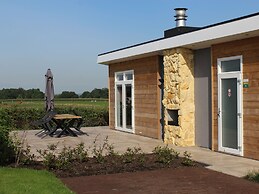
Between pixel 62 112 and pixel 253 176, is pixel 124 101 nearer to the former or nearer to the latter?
pixel 62 112

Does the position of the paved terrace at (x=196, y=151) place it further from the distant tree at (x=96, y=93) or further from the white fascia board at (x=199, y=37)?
the distant tree at (x=96, y=93)

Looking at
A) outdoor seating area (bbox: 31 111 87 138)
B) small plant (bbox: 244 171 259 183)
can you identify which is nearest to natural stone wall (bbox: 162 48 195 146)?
outdoor seating area (bbox: 31 111 87 138)

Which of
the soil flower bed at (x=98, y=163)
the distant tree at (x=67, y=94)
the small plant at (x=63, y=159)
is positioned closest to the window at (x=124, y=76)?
the soil flower bed at (x=98, y=163)

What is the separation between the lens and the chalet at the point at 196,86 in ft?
30.5

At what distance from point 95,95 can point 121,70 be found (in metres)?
37.3

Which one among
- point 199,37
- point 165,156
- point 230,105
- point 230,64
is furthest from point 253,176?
point 199,37

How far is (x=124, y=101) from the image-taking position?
16.4 m

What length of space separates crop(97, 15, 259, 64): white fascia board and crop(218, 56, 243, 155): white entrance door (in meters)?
0.72

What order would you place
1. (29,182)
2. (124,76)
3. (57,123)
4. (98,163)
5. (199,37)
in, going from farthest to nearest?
(124,76), (57,123), (199,37), (98,163), (29,182)

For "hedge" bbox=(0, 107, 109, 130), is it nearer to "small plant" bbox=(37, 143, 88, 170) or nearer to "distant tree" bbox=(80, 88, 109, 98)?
"small plant" bbox=(37, 143, 88, 170)

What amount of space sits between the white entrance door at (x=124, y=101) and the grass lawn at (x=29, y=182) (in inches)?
342

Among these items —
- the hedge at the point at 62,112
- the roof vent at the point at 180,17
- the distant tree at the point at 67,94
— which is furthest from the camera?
the distant tree at the point at 67,94

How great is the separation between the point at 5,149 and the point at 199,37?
5485mm

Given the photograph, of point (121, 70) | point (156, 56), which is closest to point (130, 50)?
point (156, 56)
